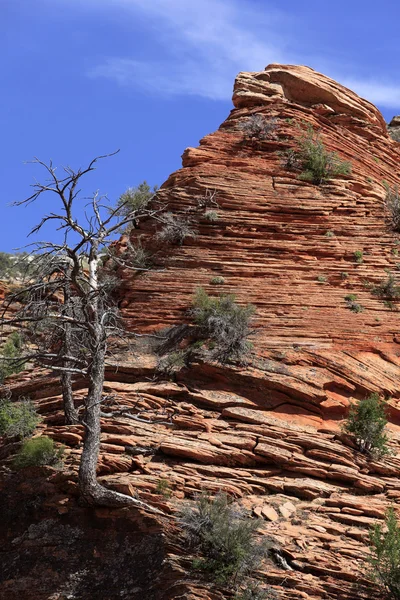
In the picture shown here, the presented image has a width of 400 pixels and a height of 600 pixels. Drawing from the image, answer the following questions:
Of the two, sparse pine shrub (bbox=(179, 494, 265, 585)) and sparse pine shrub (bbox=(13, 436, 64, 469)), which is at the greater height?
sparse pine shrub (bbox=(13, 436, 64, 469))

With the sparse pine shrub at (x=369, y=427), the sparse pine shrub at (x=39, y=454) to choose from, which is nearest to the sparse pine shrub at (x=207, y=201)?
the sparse pine shrub at (x=369, y=427)

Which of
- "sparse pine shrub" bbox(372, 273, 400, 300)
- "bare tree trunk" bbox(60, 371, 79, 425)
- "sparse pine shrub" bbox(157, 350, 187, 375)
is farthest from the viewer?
"sparse pine shrub" bbox(372, 273, 400, 300)

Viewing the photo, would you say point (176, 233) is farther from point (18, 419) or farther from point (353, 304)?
point (18, 419)

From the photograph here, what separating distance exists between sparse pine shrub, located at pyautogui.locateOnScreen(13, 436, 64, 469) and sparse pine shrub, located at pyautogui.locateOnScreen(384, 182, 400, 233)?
12053 mm

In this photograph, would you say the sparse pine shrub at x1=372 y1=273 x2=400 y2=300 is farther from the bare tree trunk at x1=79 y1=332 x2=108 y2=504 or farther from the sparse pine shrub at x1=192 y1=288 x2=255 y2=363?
the bare tree trunk at x1=79 y1=332 x2=108 y2=504

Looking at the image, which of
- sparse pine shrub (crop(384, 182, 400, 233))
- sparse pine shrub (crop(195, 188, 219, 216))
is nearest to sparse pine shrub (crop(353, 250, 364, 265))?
sparse pine shrub (crop(384, 182, 400, 233))

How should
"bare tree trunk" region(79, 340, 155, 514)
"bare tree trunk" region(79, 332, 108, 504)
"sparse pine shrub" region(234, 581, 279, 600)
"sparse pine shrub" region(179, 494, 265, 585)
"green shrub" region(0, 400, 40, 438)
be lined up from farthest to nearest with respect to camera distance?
"green shrub" region(0, 400, 40, 438)
"bare tree trunk" region(79, 332, 108, 504)
"bare tree trunk" region(79, 340, 155, 514)
"sparse pine shrub" region(179, 494, 265, 585)
"sparse pine shrub" region(234, 581, 279, 600)

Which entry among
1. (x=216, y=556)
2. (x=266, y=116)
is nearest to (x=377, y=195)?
(x=266, y=116)

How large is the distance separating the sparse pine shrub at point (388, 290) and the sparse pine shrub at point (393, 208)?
8.63 ft

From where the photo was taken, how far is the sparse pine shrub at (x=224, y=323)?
16.5 m

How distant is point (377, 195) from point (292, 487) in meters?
11.8

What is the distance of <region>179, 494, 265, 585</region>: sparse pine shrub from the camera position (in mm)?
11516

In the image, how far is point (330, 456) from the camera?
1459 centimetres

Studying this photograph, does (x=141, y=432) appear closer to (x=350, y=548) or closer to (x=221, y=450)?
(x=221, y=450)
